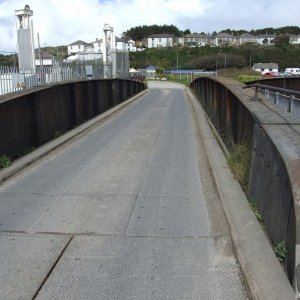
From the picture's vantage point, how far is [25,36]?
38219 mm

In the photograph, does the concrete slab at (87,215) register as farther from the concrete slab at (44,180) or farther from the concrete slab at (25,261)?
the concrete slab at (44,180)

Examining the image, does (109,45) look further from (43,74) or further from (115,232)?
(115,232)

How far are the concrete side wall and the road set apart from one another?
87 centimetres

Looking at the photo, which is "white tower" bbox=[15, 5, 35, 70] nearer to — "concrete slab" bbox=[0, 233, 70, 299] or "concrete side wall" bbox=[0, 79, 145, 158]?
"concrete side wall" bbox=[0, 79, 145, 158]

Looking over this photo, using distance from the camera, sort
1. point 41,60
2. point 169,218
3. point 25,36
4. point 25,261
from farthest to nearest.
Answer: point 41,60, point 25,36, point 169,218, point 25,261

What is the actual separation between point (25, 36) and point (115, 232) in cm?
3575

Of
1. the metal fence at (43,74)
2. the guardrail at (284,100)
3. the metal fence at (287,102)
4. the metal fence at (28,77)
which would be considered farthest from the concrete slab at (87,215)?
the metal fence at (28,77)

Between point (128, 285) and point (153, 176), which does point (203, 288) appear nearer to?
point (128, 285)

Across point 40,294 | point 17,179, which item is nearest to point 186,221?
point 40,294

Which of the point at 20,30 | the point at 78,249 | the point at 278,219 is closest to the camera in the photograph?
the point at 278,219

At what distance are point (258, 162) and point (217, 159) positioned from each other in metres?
3.54

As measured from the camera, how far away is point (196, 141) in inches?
484

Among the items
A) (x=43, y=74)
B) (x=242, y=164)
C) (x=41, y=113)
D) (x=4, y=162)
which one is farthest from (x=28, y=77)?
(x=242, y=164)

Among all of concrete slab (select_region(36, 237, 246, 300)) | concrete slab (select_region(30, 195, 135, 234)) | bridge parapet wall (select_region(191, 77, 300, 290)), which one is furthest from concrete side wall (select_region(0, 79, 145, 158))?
concrete slab (select_region(36, 237, 246, 300))
